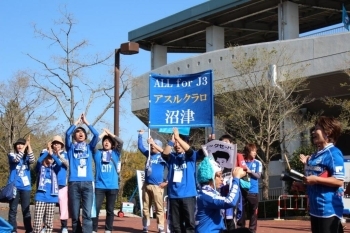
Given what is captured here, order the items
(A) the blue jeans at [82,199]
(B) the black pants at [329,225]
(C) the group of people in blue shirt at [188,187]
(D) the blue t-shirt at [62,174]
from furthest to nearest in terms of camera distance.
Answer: (D) the blue t-shirt at [62,174] → (A) the blue jeans at [82,199] → (C) the group of people in blue shirt at [188,187] → (B) the black pants at [329,225]

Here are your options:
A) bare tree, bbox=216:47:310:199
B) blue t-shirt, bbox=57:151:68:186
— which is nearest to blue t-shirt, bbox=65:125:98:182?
blue t-shirt, bbox=57:151:68:186

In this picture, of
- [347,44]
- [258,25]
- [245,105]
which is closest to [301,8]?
[258,25]

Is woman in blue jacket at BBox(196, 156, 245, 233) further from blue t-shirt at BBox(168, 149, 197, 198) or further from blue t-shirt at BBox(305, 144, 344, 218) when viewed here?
blue t-shirt at BBox(168, 149, 197, 198)

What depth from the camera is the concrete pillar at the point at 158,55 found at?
4450cm

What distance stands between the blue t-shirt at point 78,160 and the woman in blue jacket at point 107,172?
27.0 inches

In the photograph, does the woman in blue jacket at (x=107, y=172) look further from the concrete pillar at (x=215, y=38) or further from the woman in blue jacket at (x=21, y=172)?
the concrete pillar at (x=215, y=38)

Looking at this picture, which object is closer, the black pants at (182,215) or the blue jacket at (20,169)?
the black pants at (182,215)

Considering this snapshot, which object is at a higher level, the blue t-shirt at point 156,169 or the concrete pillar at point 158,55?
the concrete pillar at point 158,55

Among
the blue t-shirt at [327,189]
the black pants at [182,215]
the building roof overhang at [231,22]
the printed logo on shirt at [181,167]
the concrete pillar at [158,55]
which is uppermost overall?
the building roof overhang at [231,22]

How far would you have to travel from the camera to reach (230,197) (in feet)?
23.1

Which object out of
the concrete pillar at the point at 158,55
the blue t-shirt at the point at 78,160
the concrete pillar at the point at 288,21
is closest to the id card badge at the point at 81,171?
the blue t-shirt at the point at 78,160

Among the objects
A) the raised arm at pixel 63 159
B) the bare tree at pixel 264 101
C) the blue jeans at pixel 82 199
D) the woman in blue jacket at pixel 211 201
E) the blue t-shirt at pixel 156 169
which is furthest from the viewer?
the bare tree at pixel 264 101

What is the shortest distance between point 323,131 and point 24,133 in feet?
108

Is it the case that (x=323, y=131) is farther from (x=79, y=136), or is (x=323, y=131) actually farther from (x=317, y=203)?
(x=79, y=136)
